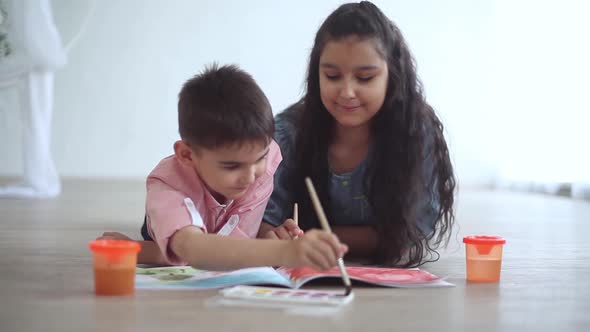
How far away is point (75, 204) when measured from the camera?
10.9 ft

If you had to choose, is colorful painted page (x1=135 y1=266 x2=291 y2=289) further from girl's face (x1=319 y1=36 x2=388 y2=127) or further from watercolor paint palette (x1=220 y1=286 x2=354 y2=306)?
girl's face (x1=319 y1=36 x2=388 y2=127)

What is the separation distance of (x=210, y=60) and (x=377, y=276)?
4578mm

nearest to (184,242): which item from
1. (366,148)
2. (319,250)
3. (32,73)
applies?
(319,250)

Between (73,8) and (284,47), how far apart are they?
163 centimetres

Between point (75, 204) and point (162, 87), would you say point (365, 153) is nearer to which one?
point (75, 204)

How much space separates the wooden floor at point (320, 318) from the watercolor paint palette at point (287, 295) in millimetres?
29

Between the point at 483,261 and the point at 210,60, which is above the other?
the point at 210,60

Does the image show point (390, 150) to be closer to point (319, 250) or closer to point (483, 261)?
point (483, 261)

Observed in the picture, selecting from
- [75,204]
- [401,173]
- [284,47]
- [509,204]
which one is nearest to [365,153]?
[401,173]

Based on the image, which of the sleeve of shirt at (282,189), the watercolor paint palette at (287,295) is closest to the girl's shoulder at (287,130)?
the sleeve of shirt at (282,189)

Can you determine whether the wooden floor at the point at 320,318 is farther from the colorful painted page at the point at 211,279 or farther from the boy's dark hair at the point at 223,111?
the boy's dark hair at the point at 223,111

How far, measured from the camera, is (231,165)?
1359 millimetres

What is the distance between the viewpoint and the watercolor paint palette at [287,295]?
114cm

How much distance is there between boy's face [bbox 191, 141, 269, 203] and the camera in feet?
4.38
